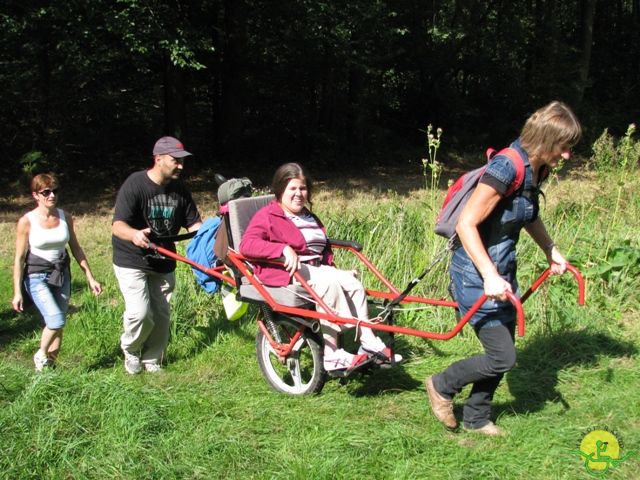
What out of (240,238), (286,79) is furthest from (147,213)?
(286,79)

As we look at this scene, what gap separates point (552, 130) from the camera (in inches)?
127

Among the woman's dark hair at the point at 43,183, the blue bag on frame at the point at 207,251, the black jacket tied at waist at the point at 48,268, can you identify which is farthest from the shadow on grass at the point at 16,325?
the blue bag on frame at the point at 207,251

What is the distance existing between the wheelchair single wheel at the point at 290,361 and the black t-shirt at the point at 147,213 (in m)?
1.01

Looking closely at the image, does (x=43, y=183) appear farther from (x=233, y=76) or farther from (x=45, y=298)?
(x=233, y=76)

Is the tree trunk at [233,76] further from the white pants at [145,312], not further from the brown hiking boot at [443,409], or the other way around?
the brown hiking boot at [443,409]

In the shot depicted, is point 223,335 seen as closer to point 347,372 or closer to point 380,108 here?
point 347,372

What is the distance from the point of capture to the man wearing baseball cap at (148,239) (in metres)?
4.69

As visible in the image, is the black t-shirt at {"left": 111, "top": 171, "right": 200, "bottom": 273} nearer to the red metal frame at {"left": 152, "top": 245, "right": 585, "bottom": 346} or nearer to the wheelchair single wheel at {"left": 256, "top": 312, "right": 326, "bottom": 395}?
the red metal frame at {"left": 152, "top": 245, "right": 585, "bottom": 346}

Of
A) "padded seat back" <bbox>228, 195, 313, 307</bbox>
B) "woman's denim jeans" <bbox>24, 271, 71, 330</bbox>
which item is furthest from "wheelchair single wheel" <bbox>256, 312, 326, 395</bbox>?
"woman's denim jeans" <bbox>24, 271, 71, 330</bbox>

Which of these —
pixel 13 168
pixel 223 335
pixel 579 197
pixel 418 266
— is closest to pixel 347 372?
pixel 223 335

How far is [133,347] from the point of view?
5.00 metres

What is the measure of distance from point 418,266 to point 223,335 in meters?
1.91

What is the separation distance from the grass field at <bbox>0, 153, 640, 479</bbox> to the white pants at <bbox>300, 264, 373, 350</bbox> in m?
0.53

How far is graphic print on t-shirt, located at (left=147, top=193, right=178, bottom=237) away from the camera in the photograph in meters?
4.81
